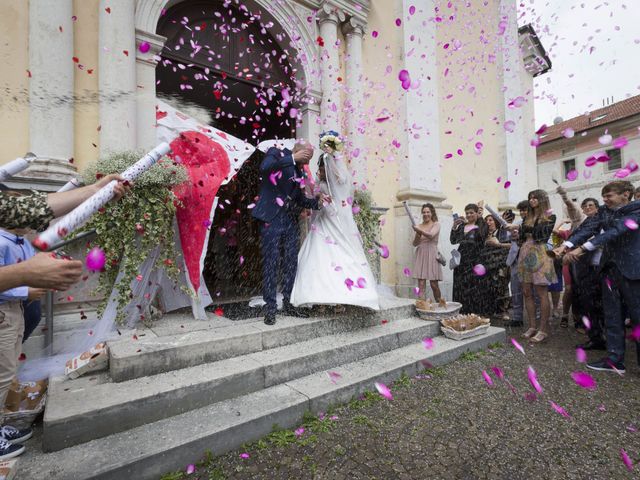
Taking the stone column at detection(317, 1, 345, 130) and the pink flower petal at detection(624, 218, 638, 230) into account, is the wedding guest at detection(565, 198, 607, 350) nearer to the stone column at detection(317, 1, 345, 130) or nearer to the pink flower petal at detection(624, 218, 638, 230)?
the pink flower petal at detection(624, 218, 638, 230)

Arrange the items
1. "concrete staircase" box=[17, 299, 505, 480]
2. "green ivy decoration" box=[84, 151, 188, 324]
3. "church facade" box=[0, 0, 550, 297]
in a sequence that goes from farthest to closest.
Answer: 1. "church facade" box=[0, 0, 550, 297]
2. "green ivy decoration" box=[84, 151, 188, 324]
3. "concrete staircase" box=[17, 299, 505, 480]

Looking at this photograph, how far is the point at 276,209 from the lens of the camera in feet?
12.6

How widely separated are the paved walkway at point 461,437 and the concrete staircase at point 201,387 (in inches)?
6.4

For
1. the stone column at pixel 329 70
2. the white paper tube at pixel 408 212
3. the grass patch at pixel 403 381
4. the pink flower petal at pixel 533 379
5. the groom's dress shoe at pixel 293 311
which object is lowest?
the pink flower petal at pixel 533 379

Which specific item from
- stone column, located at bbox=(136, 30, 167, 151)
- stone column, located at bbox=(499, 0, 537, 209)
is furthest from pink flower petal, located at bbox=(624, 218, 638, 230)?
stone column, located at bbox=(499, 0, 537, 209)

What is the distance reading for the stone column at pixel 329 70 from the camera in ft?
20.4

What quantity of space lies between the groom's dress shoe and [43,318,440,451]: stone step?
0.38 metres

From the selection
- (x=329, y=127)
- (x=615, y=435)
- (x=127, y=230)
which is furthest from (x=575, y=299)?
(x=127, y=230)

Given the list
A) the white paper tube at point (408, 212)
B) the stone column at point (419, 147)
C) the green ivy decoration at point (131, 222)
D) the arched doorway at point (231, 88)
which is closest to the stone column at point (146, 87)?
the arched doorway at point (231, 88)

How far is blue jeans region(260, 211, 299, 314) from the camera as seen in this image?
11.9 ft

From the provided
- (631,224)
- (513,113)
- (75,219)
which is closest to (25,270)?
(75,219)

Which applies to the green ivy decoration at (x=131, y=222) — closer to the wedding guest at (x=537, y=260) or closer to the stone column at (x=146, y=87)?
the stone column at (x=146, y=87)

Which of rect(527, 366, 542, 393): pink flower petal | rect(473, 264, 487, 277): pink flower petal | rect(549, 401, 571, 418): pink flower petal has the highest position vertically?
rect(473, 264, 487, 277): pink flower petal

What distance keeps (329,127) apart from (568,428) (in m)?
5.34
